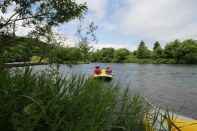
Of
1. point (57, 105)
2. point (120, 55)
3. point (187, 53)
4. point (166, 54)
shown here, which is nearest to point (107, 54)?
point (120, 55)

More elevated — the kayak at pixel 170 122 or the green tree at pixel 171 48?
the green tree at pixel 171 48

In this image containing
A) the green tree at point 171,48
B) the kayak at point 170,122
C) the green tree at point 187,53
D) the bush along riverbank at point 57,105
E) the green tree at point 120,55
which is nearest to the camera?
the bush along riverbank at point 57,105

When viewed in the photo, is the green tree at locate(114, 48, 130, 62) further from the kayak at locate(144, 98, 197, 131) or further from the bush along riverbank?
the bush along riverbank

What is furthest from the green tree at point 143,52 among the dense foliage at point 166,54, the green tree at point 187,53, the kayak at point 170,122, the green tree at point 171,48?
the kayak at point 170,122

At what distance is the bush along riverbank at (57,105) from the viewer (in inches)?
134

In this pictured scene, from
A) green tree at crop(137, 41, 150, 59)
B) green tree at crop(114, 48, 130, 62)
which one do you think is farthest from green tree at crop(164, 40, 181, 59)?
green tree at crop(114, 48, 130, 62)

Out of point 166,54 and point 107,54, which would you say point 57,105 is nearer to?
point 166,54

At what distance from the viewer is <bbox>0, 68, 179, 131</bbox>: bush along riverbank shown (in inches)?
134

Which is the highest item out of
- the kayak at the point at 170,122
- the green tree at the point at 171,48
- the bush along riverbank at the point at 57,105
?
the green tree at the point at 171,48

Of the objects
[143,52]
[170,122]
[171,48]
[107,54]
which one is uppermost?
[171,48]

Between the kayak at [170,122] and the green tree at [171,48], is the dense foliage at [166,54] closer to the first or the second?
the green tree at [171,48]

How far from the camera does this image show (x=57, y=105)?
3953mm

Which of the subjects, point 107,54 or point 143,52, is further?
point 107,54

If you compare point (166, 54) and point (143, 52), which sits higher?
point (143, 52)
